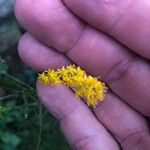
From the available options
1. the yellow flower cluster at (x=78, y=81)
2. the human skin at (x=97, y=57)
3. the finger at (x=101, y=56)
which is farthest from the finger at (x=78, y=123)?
the yellow flower cluster at (x=78, y=81)

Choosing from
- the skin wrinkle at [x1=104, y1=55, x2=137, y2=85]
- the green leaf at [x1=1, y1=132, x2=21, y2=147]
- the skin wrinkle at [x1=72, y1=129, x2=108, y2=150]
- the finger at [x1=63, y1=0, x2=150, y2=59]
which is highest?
the finger at [x1=63, y1=0, x2=150, y2=59]

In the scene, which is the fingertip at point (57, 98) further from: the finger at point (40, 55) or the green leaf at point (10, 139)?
the green leaf at point (10, 139)

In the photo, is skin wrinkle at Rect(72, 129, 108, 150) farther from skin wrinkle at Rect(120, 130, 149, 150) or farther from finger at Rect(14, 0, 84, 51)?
finger at Rect(14, 0, 84, 51)

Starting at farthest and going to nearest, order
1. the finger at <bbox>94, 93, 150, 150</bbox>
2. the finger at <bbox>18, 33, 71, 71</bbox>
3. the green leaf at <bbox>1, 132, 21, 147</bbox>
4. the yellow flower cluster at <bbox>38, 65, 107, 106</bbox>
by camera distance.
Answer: the green leaf at <bbox>1, 132, 21, 147</bbox> → the finger at <bbox>94, 93, 150, 150</bbox> → the finger at <bbox>18, 33, 71, 71</bbox> → the yellow flower cluster at <bbox>38, 65, 107, 106</bbox>

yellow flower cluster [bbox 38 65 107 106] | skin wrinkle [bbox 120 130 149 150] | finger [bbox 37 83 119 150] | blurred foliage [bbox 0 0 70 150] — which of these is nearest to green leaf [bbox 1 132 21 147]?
blurred foliage [bbox 0 0 70 150]

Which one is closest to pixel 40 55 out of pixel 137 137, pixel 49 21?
pixel 49 21

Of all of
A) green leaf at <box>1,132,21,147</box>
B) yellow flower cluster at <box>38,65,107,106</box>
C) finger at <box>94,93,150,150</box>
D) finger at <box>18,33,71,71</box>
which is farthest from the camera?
green leaf at <box>1,132,21,147</box>

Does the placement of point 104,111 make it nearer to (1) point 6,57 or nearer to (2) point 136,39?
(2) point 136,39
